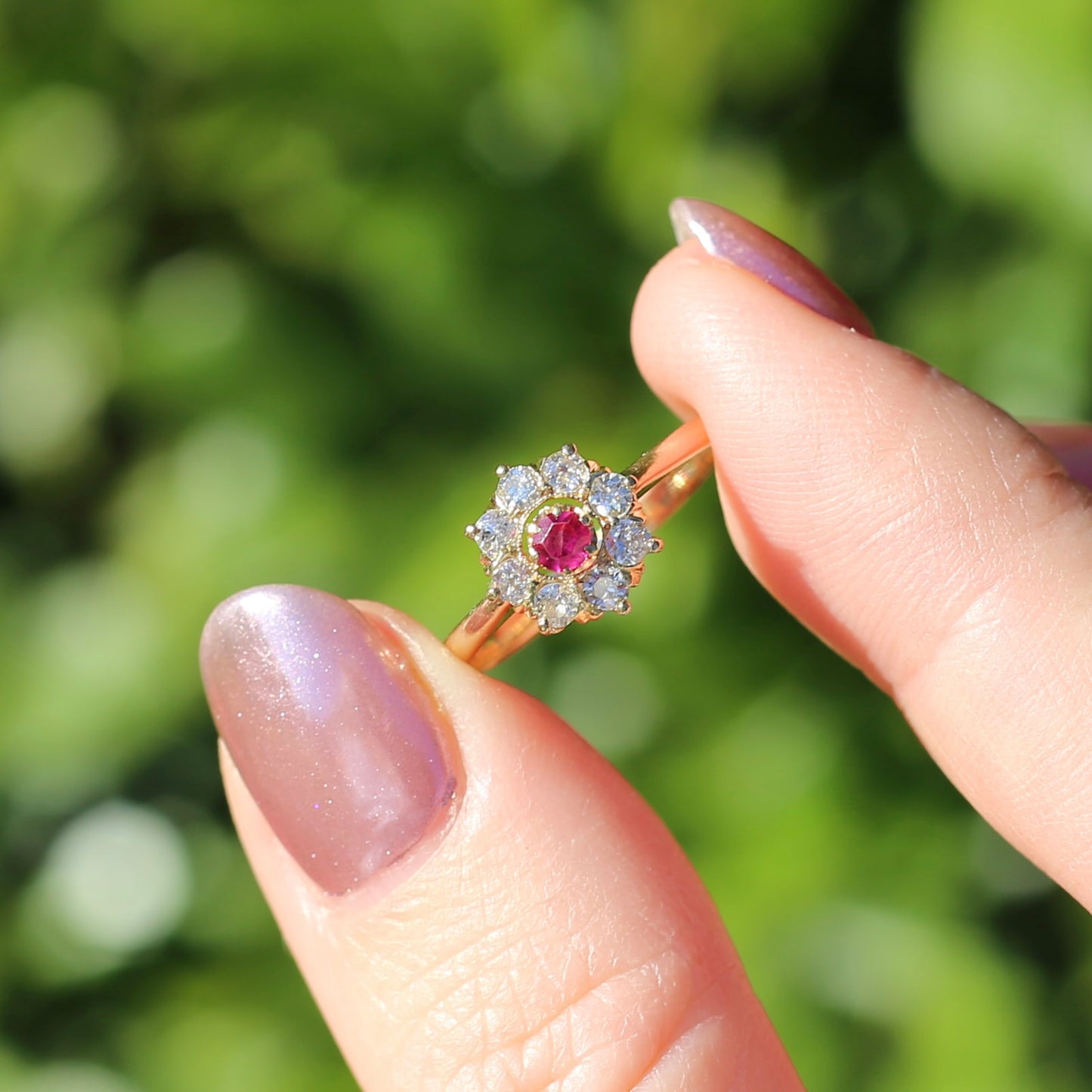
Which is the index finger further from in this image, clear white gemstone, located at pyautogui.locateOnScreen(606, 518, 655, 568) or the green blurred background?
the green blurred background

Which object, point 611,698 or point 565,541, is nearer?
point 565,541

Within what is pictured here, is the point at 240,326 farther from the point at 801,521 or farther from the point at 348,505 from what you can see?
the point at 801,521

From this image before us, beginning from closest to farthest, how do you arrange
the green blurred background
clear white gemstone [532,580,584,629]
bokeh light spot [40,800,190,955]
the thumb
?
the thumb
clear white gemstone [532,580,584,629]
the green blurred background
bokeh light spot [40,800,190,955]

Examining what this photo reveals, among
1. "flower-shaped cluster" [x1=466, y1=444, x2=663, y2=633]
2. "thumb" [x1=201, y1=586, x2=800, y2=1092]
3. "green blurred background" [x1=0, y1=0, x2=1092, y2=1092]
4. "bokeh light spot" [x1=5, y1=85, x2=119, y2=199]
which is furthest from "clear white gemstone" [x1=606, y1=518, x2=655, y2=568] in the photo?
"bokeh light spot" [x1=5, y1=85, x2=119, y2=199]

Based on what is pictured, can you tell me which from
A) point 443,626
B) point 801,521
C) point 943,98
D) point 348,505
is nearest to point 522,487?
point 801,521

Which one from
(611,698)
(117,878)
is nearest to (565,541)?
(611,698)

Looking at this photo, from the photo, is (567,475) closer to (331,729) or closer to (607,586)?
(607,586)

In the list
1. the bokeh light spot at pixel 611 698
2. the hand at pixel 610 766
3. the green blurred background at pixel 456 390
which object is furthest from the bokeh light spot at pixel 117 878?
the hand at pixel 610 766
